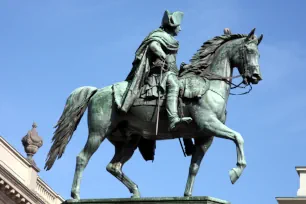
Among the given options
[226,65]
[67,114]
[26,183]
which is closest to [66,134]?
[67,114]

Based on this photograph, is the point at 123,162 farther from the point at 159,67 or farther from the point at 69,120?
the point at 159,67

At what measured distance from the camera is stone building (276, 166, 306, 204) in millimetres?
53250

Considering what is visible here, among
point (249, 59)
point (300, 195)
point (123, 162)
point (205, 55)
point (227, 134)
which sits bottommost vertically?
point (123, 162)

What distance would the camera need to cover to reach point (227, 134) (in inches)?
864

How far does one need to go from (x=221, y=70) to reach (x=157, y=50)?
4.38 feet

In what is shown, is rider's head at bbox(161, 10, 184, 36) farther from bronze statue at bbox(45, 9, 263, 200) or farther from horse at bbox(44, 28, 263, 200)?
horse at bbox(44, 28, 263, 200)

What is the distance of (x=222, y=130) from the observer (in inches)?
865

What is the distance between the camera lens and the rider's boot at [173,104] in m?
21.9

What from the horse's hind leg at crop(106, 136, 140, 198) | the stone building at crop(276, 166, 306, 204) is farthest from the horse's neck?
the stone building at crop(276, 166, 306, 204)

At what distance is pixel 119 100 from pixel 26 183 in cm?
4062

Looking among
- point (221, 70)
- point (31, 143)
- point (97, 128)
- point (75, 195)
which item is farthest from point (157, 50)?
point (31, 143)

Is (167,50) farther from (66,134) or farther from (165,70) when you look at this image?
(66,134)

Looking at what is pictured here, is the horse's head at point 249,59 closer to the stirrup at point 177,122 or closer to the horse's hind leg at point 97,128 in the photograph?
the stirrup at point 177,122

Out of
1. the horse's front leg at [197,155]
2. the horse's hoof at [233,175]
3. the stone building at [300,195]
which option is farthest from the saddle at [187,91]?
the stone building at [300,195]
